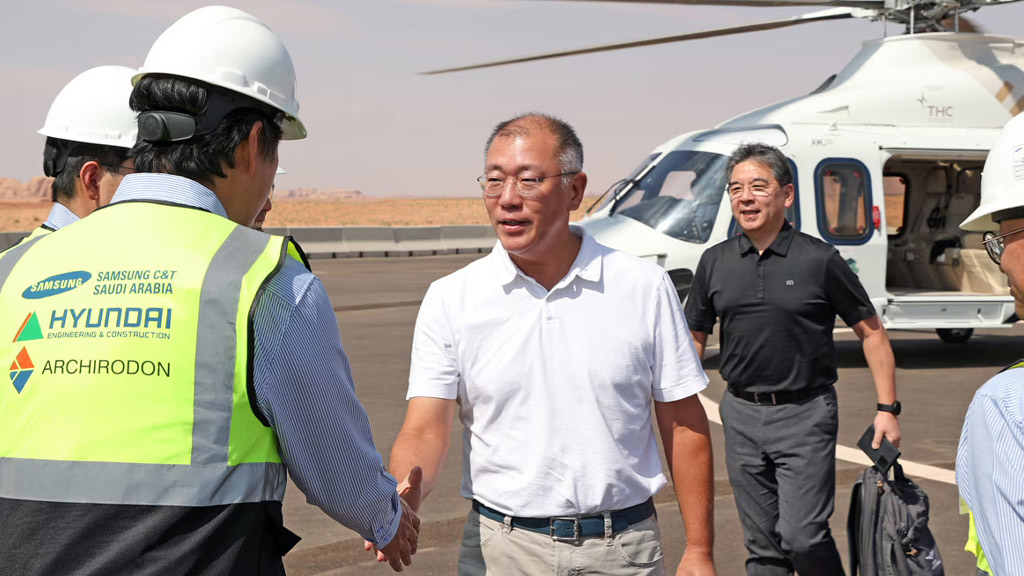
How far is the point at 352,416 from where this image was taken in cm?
214

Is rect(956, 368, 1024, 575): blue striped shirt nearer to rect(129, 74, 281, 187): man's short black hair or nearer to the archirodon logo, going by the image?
rect(129, 74, 281, 187): man's short black hair

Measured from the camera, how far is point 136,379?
6.10 feet

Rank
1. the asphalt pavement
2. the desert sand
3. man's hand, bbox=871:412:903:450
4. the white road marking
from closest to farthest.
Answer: man's hand, bbox=871:412:903:450 → the asphalt pavement → the white road marking → the desert sand

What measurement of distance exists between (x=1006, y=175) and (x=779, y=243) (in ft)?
10.4

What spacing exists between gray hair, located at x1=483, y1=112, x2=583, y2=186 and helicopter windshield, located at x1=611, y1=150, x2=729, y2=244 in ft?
27.4

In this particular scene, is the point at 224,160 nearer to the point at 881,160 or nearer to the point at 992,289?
the point at 881,160

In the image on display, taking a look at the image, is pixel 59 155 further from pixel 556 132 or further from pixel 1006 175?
pixel 1006 175

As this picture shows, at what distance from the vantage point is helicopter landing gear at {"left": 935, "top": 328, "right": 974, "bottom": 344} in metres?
13.5

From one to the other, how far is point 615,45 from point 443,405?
9.91 m

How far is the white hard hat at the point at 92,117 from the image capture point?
3.76m

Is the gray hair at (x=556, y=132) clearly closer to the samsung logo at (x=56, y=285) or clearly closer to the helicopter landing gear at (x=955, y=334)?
the samsung logo at (x=56, y=285)

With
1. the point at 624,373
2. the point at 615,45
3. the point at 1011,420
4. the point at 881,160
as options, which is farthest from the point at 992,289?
the point at 1011,420

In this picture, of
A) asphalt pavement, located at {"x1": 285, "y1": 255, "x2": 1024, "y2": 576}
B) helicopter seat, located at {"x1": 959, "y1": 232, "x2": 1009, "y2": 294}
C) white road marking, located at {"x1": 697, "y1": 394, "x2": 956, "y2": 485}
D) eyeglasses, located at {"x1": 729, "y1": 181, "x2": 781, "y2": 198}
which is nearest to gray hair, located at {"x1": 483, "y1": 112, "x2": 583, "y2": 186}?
eyeglasses, located at {"x1": 729, "y1": 181, "x2": 781, "y2": 198}

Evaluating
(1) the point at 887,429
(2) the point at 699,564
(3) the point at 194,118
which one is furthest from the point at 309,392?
(1) the point at 887,429
